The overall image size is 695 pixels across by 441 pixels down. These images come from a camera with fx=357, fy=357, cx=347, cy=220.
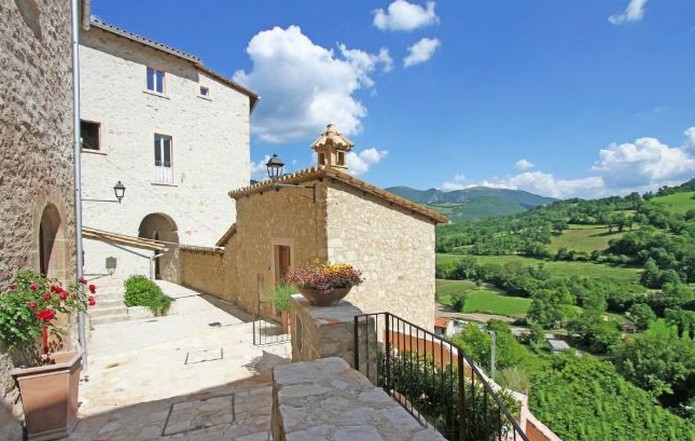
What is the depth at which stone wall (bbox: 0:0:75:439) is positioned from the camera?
3578 millimetres

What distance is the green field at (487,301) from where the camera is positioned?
222 ft

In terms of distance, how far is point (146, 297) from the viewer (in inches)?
451

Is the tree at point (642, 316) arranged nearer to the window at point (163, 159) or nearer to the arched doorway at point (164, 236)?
the arched doorway at point (164, 236)

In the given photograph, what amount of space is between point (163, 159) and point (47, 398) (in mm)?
15310

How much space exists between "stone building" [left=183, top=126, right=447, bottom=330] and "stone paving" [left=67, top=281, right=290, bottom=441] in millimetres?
2153

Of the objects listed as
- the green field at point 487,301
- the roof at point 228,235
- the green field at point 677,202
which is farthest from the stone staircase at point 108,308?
the green field at point 677,202

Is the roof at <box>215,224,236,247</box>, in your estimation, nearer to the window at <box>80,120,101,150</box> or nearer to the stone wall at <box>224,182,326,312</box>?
the stone wall at <box>224,182,326,312</box>

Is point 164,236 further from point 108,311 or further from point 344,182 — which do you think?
point 344,182

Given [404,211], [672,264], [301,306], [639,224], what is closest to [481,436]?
[301,306]

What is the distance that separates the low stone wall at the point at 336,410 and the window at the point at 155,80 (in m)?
17.5

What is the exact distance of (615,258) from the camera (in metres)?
79.1

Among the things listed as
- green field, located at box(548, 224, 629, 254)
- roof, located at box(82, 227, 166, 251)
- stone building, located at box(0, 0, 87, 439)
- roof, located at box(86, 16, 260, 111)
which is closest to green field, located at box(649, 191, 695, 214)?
green field, located at box(548, 224, 629, 254)

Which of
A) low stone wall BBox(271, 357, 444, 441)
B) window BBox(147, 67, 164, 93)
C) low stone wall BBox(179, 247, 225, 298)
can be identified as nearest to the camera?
low stone wall BBox(271, 357, 444, 441)

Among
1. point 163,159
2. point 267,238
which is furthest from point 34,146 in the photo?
point 163,159
